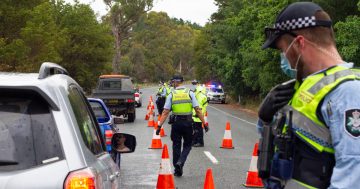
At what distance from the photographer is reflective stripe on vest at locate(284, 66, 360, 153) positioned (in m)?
2.71

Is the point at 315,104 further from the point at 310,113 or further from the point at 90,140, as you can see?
the point at 90,140

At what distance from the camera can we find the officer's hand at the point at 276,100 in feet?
9.91

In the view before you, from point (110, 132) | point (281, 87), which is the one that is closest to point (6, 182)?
point (281, 87)

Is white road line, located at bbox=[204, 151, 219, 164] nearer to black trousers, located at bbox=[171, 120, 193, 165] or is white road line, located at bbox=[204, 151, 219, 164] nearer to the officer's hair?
black trousers, located at bbox=[171, 120, 193, 165]

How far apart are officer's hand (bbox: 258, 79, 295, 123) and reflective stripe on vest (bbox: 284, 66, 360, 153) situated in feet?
0.52

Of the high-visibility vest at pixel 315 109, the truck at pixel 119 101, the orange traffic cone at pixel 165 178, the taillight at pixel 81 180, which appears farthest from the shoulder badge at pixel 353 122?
the truck at pixel 119 101

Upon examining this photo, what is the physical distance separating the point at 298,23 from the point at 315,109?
458mm

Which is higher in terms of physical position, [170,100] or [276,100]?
[276,100]

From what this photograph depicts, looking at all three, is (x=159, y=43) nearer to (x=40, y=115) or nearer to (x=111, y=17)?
(x=111, y=17)

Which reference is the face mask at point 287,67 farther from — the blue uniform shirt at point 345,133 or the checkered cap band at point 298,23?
the blue uniform shirt at point 345,133

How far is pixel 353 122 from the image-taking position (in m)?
2.52

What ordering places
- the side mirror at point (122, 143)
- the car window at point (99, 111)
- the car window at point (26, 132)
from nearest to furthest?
the car window at point (26, 132), the side mirror at point (122, 143), the car window at point (99, 111)

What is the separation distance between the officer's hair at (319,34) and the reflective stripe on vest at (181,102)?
8.39m

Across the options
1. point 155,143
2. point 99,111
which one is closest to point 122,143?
point 99,111
